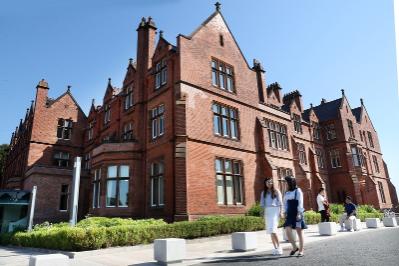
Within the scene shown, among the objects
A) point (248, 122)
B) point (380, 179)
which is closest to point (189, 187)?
point (248, 122)

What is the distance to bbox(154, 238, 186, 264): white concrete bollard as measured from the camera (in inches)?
329

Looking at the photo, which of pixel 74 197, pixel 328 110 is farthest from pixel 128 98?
pixel 328 110

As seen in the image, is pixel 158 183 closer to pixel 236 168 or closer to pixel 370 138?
pixel 236 168

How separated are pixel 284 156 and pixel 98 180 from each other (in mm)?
15346

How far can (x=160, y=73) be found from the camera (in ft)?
72.7

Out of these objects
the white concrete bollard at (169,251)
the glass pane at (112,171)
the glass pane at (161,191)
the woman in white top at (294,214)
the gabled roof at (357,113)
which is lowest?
the white concrete bollard at (169,251)

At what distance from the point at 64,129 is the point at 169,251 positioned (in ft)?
95.1

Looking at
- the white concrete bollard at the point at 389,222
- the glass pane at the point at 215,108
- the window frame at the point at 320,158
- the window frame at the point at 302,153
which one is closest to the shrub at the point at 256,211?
the glass pane at the point at 215,108

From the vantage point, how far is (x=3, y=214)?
26141 millimetres

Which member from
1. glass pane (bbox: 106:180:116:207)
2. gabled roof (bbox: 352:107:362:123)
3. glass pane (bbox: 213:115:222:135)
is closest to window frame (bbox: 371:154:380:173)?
gabled roof (bbox: 352:107:362:123)

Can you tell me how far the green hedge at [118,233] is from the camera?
36.1 ft

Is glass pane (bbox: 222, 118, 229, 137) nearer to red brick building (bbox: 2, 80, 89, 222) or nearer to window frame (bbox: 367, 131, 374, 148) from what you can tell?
red brick building (bbox: 2, 80, 89, 222)

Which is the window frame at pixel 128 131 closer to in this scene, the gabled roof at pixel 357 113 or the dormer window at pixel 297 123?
the dormer window at pixel 297 123

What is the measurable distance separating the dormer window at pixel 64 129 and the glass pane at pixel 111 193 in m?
15.5
